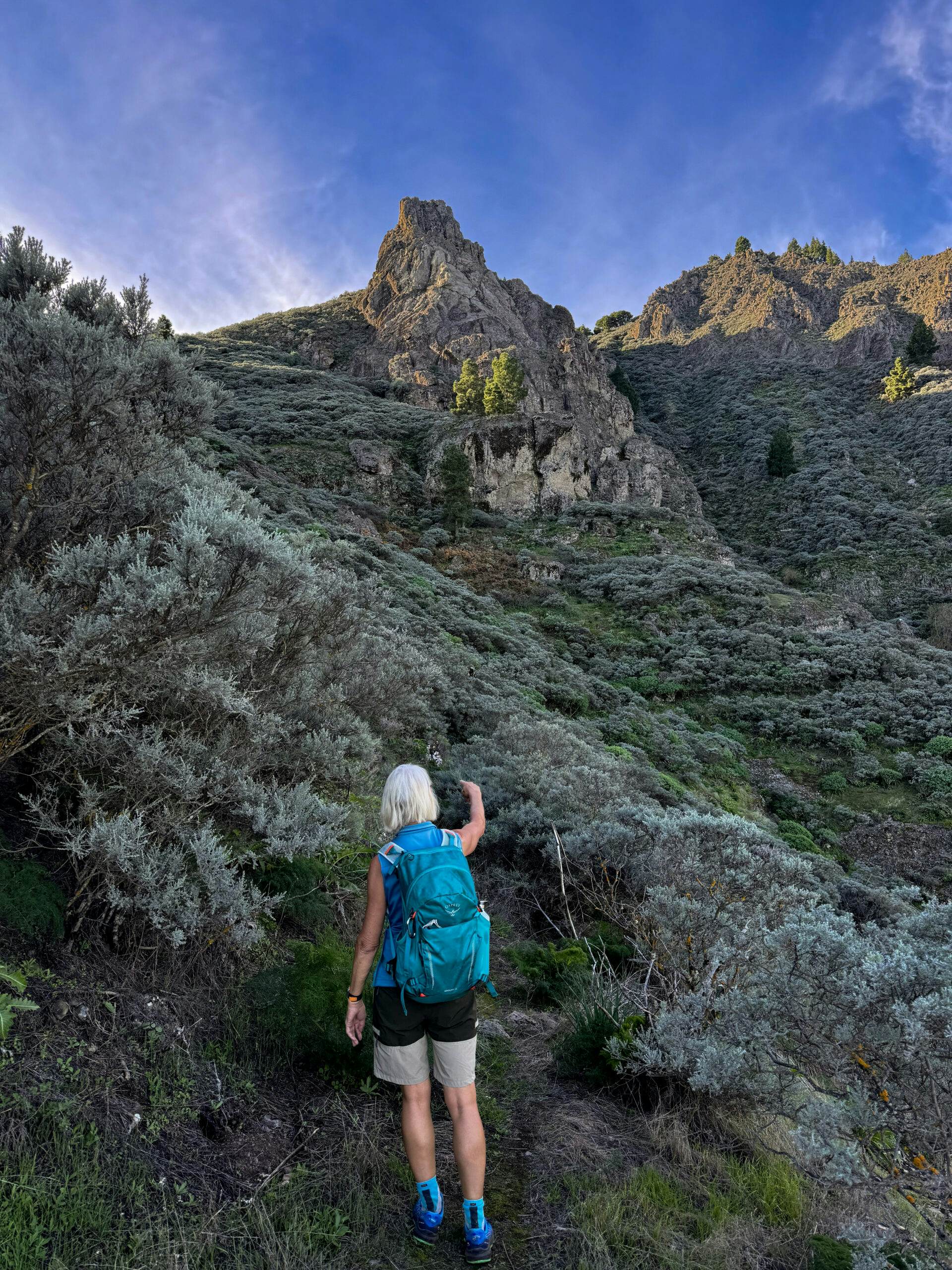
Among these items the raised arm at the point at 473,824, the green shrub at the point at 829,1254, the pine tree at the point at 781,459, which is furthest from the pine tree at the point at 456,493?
the pine tree at the point at 781,459

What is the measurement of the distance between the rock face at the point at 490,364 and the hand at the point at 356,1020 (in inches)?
1351

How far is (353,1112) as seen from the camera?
281 centimetres

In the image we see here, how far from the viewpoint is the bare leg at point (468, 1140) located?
2.20 meters

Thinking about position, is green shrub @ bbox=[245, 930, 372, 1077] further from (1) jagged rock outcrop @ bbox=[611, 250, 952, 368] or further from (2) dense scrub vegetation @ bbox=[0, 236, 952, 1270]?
(1) jagged rock outcrop @ bbox=[611, 250, 952, 368]

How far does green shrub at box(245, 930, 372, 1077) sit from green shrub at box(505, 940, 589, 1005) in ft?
5.96

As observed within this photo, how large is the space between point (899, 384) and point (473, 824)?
225 feet

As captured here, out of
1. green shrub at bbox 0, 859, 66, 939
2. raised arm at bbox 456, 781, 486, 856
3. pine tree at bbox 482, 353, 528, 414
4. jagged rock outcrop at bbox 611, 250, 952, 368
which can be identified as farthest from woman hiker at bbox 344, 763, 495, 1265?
jagged rock outcrop at bbox 611, 250, 952, 368

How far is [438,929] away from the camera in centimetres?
217

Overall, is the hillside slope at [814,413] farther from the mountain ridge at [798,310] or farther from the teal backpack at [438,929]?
the teal backpack at [438,929]

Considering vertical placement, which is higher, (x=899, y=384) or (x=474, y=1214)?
(x=899, y=384)

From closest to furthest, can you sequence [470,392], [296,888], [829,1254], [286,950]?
[829,1254], [286,950], [296,888], [470,392]

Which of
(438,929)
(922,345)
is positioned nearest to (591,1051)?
(438,929)

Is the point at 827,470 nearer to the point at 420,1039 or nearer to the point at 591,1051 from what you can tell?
the point at 591,1051

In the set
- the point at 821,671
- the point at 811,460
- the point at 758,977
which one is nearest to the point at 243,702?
the point at 758,977
